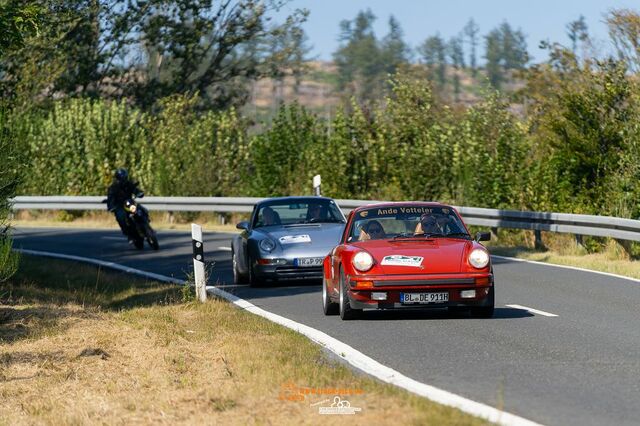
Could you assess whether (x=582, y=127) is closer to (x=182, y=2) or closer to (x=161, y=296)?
(x=161, y=296)

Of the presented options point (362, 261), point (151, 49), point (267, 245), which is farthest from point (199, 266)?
point (151, 49)

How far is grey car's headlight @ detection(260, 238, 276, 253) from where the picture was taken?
1808cm

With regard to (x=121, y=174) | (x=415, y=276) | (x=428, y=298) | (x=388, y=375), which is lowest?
(x=388, y=375)

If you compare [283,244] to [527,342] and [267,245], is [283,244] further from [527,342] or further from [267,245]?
[527,342]

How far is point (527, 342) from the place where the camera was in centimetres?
1152

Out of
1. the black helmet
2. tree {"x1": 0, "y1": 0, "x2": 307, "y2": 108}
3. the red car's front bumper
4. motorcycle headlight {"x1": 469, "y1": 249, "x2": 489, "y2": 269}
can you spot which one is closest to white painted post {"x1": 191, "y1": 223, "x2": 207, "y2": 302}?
the red car's front bumper

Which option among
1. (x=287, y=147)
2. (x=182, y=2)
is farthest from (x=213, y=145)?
(x=182, y=2)

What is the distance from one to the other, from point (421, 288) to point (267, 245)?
17.5 ft

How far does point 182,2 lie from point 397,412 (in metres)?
44.2

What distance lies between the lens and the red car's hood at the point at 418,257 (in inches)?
519

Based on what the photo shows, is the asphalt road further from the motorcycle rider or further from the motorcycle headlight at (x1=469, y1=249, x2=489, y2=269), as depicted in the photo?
the motorcycle rider

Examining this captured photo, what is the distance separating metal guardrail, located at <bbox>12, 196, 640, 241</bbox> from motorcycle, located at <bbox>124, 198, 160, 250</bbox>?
10.6ft
